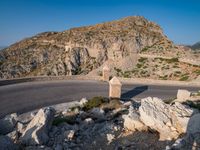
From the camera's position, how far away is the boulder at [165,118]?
773 centimetres

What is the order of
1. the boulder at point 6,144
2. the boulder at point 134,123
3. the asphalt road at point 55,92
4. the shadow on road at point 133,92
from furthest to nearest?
the shadow on road at point 133,92 < the asphalt road at point 55,92 < the boulder at point 134,123 < the boulder at point 6,144

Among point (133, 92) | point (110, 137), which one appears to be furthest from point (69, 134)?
point (133, 92)

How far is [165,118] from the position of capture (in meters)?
8.06

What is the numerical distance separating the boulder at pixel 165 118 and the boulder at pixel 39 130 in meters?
3.27

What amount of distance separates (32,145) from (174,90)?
19026mm

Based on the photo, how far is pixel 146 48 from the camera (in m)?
50.4

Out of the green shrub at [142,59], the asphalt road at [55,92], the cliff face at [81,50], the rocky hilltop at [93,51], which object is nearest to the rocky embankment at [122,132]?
the asphalt road at [55,92]

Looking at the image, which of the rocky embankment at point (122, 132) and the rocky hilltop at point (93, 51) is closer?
the rocky embankment at point (122, 132)

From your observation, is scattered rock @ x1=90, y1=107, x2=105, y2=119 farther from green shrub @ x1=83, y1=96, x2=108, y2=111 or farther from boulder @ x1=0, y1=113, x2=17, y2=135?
boulder @ x1=0, y1=113, x2=17, y2=135

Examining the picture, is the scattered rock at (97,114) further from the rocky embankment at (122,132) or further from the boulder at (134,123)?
the boulder at (134,123)

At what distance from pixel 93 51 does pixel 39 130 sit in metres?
45.3

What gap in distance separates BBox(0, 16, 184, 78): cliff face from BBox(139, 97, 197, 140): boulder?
1453 inches

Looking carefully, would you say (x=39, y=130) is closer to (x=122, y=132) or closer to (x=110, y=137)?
(x=110, y=137)

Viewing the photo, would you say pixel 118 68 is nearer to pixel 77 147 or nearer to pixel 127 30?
pixel 127 30
